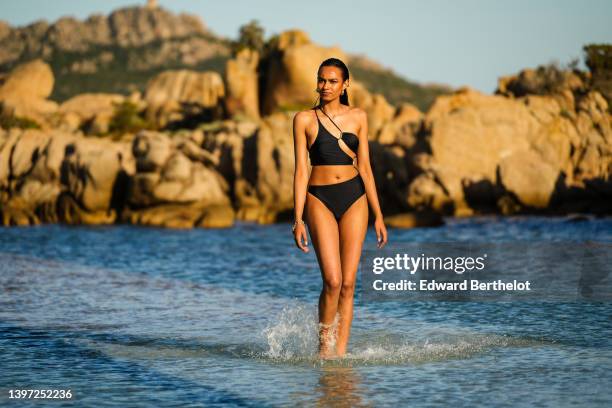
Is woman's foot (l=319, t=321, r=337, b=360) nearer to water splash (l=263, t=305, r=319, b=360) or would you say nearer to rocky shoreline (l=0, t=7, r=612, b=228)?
water splash (l=263, t=305, r=319, b=360)

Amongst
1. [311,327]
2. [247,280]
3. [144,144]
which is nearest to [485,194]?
[144,144]

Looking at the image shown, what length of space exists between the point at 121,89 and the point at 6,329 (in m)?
173

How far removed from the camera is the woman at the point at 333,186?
8758 millimetres

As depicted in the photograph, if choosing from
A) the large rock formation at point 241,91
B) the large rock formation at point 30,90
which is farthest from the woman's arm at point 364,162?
the large rock formation at point 30,90

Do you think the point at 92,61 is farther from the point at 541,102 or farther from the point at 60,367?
the point at 60,367

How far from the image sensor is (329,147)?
28.8 feet

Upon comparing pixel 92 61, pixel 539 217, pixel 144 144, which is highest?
pixel 92 61

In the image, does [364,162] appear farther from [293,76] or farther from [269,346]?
[293,76]

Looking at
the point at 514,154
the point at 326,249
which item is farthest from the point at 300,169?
the point at 514,154

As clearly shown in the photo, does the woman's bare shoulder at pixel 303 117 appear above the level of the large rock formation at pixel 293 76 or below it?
below

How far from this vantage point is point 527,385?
7.61 m

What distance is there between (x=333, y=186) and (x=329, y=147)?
351 millimetres

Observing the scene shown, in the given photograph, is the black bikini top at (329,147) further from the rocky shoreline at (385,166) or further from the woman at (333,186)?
the rocky shoreline at (385,166)

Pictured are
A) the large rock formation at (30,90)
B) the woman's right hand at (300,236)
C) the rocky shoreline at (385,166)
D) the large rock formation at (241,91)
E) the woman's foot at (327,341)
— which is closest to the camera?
the woman's right hand at (300,236)
